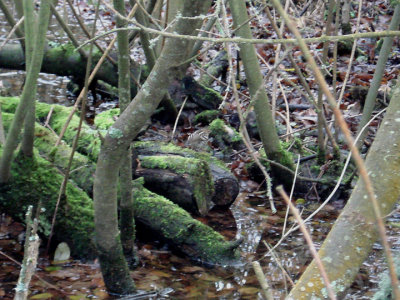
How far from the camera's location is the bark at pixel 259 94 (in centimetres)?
427

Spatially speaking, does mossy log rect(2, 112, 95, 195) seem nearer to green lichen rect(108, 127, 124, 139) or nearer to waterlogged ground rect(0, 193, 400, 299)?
waterlogged ground rect(0, 193, 400, 299)

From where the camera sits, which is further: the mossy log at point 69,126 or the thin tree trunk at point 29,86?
the mossy log at point 69,126

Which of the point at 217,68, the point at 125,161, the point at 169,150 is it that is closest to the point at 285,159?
the point at 169,150

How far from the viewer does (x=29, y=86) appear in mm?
2896

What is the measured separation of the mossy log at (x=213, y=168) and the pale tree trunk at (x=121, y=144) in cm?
138

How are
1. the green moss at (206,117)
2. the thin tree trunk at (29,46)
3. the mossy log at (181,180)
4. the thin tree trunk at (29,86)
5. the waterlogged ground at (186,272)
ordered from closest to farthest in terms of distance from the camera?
the thin tree trunk at (29,86), the thin tree trunk at (29,46), the waterlogged ground at (186,272), the mossy log at (181,180), the green moss at (206,117)

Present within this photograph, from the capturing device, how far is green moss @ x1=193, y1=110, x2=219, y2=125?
6098 mm

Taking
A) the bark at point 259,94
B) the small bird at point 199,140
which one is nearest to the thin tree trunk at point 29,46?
the bark at point 259,94

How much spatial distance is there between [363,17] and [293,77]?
246cm

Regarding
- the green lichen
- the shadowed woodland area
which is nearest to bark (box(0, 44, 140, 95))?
the shadowed woodland area

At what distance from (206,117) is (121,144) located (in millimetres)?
3625

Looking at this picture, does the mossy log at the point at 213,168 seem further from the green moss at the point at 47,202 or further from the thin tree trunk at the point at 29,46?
the thin tree trunk at the point at 29,46

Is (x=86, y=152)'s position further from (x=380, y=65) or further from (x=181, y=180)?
(x=380, y=65)

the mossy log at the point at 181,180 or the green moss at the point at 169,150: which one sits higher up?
the green moss at the point at 169,150
